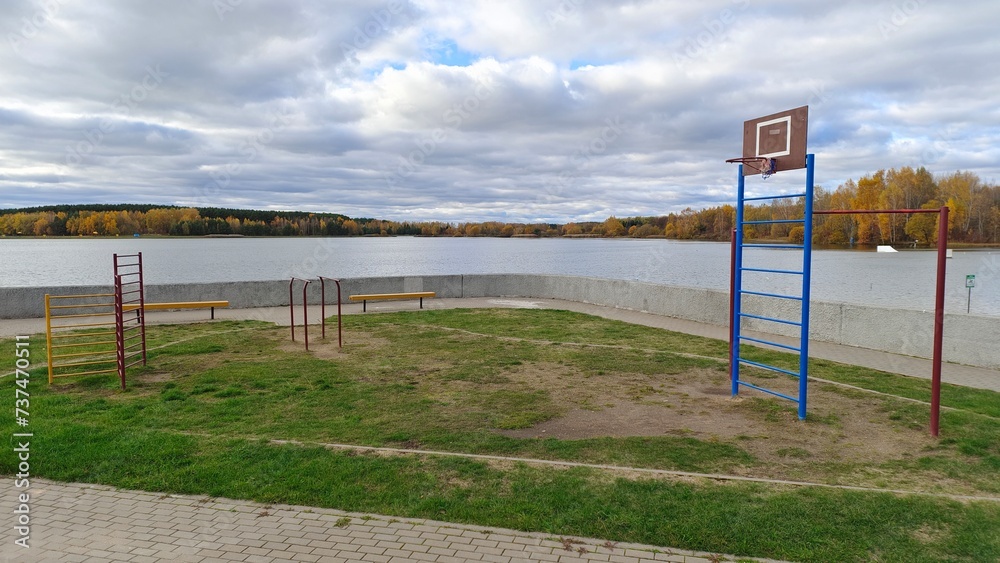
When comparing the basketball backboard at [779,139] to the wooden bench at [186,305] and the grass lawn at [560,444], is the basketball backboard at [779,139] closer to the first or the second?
the grass lawn at [560,444]

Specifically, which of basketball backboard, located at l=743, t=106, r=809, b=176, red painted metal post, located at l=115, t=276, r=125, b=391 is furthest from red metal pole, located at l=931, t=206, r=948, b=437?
red painted metal post, located at l=115, t=276, r=125, b=391

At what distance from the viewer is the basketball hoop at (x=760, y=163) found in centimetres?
716

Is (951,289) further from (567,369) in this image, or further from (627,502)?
(627,502)

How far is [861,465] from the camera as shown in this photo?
5.35 m

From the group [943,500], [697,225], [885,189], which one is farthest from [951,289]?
[943,500]

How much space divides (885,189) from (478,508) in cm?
6015

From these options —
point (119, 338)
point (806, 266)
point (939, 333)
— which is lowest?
point (119, 338)

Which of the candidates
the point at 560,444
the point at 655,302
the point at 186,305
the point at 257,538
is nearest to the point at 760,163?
the point at 560,444

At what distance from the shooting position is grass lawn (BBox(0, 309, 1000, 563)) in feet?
13.8

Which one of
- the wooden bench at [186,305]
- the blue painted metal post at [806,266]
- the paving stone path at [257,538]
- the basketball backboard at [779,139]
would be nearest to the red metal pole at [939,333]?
the blue painted metal post at [806,266]

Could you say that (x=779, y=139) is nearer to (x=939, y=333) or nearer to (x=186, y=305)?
(x=939, y=333)

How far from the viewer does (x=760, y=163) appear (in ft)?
24.0

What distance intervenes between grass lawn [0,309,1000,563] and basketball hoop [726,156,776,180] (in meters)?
2.68

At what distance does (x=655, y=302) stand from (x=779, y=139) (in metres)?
8.25
